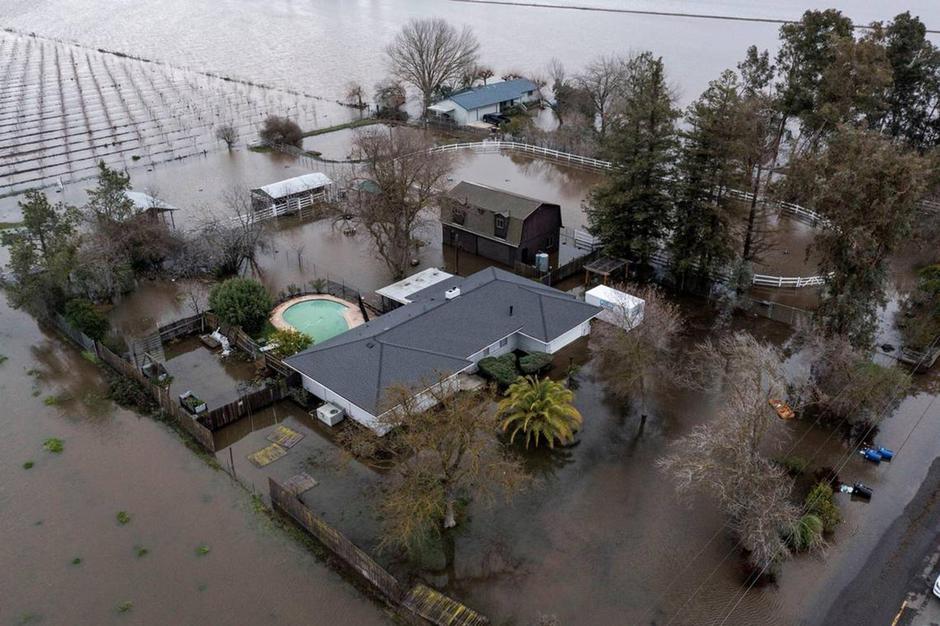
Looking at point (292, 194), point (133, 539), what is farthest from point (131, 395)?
point (292, 194)

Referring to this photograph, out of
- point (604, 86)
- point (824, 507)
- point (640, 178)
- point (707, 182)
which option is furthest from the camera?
point (604, 86)

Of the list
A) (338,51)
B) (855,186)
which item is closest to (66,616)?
(855,186)

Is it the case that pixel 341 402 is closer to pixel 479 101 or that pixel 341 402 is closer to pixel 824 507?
pixel 824 507

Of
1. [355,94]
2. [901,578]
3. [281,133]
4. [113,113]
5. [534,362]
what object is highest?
[355,94]

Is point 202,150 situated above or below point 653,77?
below

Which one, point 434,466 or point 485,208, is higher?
point 485,208

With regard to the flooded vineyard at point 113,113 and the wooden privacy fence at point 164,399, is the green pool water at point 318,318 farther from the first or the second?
the flooded vineyard at point 113,113

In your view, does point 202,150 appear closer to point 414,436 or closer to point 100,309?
point 100,309
